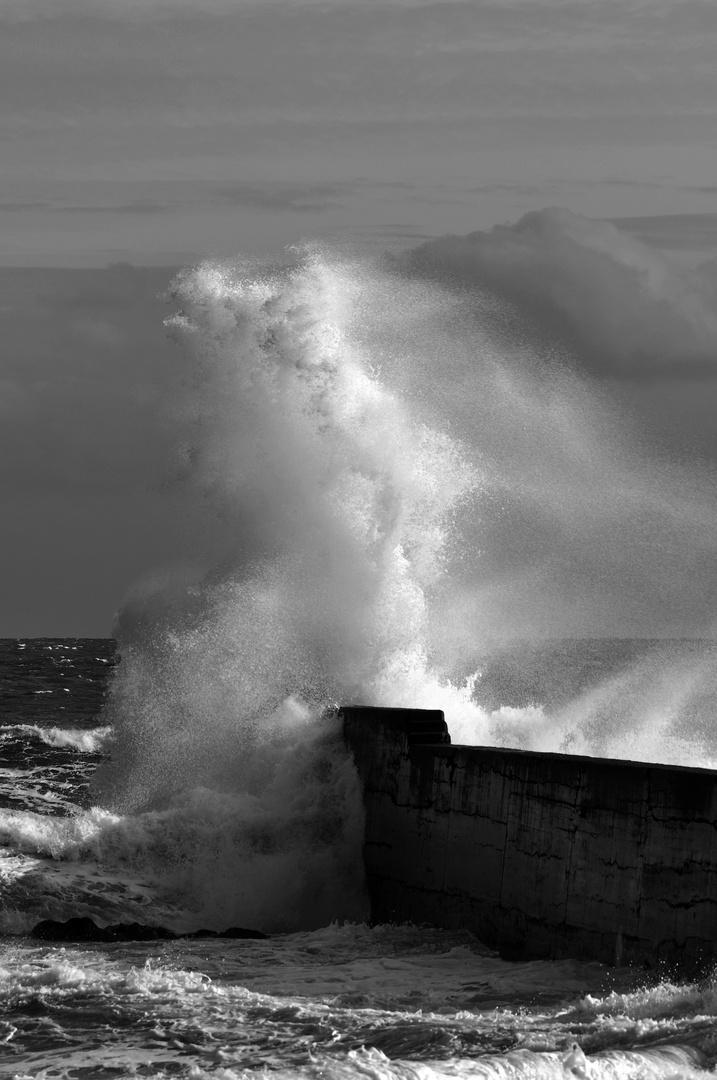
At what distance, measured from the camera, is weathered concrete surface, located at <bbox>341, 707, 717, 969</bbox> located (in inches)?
406

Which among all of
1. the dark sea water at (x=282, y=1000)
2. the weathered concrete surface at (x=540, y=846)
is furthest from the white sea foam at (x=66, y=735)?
the weathered concrete surface at (x=540, y=846)

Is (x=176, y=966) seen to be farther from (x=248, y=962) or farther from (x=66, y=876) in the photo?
(x=66, y=876)

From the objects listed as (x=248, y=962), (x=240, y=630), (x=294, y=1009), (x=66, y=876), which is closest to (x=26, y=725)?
(x=240, y=630)

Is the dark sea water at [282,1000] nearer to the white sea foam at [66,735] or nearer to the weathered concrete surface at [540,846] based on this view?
the weathered concrete surface at [540,846]

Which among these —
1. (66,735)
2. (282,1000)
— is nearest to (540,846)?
(282,1000)

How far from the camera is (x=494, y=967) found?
11602 millimetres

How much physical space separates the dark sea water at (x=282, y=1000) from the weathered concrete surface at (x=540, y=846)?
12.4 inches

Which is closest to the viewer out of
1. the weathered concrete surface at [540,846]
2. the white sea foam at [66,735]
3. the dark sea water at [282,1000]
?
the dark sea water at [282,1000]

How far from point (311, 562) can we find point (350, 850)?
5.37 metres

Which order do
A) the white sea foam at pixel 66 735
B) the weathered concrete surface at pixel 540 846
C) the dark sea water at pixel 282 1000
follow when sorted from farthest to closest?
the white sea foam at pixel 66 735
the weathered concrete surface at pixel 540 846
the dark sea water at pixel 282 1000

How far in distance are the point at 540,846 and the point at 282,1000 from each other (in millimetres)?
2856

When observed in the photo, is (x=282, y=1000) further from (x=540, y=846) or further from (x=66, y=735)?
(x=66, y=735)

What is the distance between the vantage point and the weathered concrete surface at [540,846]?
1031cm

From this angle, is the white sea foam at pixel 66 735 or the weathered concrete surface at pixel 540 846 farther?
the white sea foam at pixel 66 735
